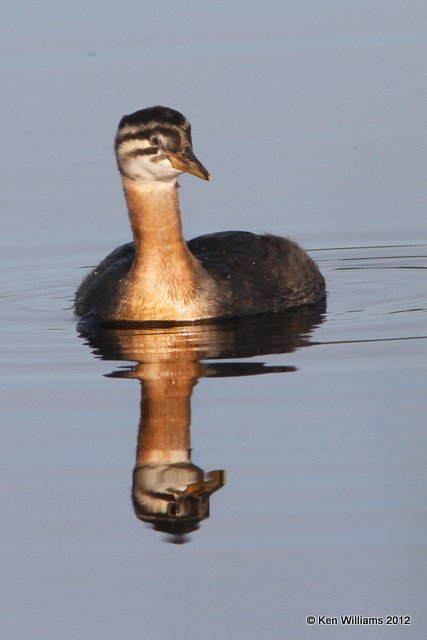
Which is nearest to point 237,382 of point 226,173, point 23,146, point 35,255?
point 35,255

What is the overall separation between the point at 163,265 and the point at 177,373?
2069 millimetres

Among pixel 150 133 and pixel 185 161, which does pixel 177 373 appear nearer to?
pixel 185 161

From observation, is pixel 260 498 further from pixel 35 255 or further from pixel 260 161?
pixel 260 161

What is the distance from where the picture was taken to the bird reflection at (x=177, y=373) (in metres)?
10.9

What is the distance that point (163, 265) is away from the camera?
15.7 metres

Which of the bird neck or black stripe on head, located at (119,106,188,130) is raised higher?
black stripe on head, located at (119,106,188,130)

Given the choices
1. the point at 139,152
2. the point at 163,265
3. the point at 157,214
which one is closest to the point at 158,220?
the point at 157,214

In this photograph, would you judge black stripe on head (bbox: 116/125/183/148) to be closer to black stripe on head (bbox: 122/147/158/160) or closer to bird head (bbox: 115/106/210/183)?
bird head (bbox: 115/106/210/183)

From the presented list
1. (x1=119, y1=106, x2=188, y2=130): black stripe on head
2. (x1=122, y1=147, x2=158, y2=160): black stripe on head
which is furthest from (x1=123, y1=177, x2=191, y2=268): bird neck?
(x1=119, y1=106, x2=188, y2=130): black stripe on head

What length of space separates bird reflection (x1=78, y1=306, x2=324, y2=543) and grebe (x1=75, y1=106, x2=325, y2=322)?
170mm

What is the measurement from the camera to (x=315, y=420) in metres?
12.1

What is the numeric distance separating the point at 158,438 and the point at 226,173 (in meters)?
8.82

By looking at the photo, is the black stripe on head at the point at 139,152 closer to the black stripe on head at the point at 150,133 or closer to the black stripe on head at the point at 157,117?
the black stripe on head at the point at 150,133

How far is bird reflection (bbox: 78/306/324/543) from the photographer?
10.9m
